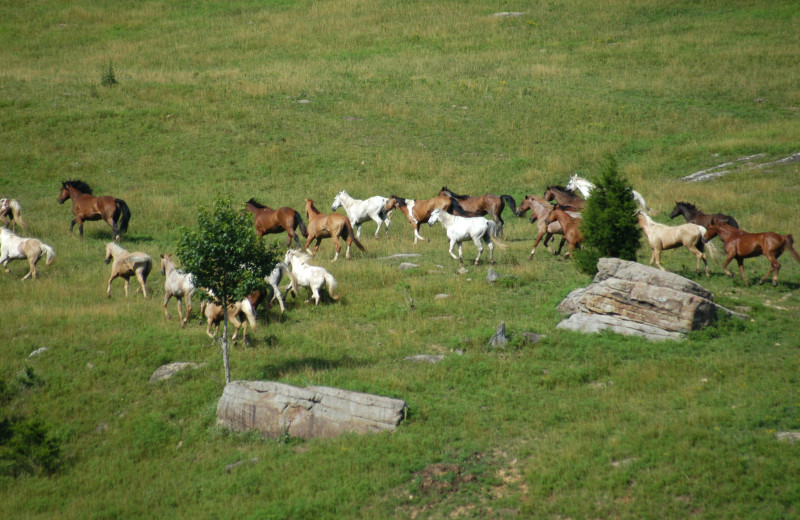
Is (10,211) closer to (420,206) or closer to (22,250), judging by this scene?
(22,250)

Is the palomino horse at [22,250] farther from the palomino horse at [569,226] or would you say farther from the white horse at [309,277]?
the palomino horse at [569,226]

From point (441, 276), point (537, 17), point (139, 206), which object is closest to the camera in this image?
point (441, 276)

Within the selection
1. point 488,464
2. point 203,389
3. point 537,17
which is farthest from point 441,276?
point 537,17

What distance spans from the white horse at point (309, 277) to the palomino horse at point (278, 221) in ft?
14.5

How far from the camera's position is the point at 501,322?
15156 millimetres

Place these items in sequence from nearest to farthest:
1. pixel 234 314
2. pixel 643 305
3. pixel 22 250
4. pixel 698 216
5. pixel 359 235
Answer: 1. pixel 643 305
2. pixel 234 314
3. pixel 22 250
4. pixel 698 216
5. pixel 359 235

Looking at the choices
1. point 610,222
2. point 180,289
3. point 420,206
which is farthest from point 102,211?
point 610,222

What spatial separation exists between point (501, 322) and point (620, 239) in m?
4.93

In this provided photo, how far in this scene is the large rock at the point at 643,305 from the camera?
579 inches

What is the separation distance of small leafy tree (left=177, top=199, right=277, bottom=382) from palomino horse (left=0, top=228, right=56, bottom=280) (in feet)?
28.9

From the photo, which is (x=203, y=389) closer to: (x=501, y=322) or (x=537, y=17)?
(x=501, y=322)

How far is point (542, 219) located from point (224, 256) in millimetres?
11794

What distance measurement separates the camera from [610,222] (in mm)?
17953

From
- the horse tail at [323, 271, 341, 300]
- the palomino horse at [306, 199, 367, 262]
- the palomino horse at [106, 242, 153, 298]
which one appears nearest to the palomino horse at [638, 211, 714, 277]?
the palomino horse at [306, 199, 367, 262]
